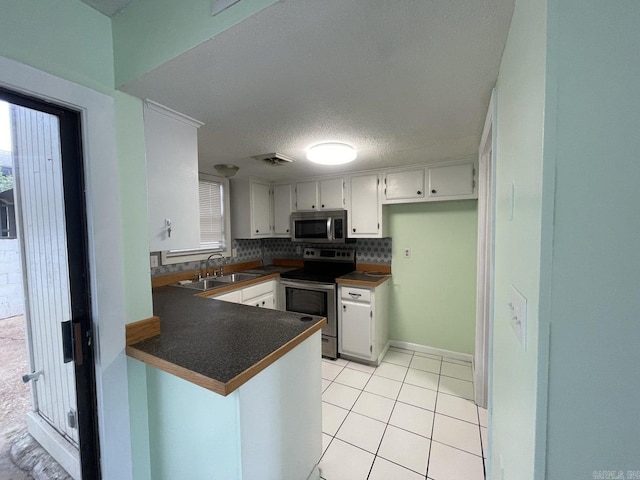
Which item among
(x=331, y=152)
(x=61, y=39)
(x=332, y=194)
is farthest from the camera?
(x=332, y=194)

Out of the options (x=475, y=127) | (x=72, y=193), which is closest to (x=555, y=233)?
(x=475, y=127)

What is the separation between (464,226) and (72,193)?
3166mm

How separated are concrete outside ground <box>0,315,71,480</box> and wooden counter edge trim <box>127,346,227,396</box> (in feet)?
1.68

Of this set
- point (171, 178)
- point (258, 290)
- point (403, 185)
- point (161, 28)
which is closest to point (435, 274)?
point (403, 185)

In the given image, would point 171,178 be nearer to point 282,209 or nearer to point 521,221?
point 521,221

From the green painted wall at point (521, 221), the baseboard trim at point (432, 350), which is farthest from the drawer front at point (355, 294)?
the green painted wall at point (521, 221)

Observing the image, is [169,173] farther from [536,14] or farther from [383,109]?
[536,14]

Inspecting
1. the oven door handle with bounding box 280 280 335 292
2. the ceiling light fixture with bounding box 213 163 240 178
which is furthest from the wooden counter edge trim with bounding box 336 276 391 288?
the ceiling light fixture with bounding box 213 163 240 178

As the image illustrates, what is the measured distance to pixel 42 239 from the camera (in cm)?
114

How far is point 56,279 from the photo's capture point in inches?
44.6

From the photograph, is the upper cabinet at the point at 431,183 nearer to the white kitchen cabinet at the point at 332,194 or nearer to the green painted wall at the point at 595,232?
the white kitchen cabinet at the point at 332,194

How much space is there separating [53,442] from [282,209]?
2861 mm

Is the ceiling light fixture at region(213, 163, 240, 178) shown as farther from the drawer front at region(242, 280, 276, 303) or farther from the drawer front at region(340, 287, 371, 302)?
the drawer front at region(340, 287, 371, 302)

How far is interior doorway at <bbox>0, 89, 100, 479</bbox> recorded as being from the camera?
1021 mm
